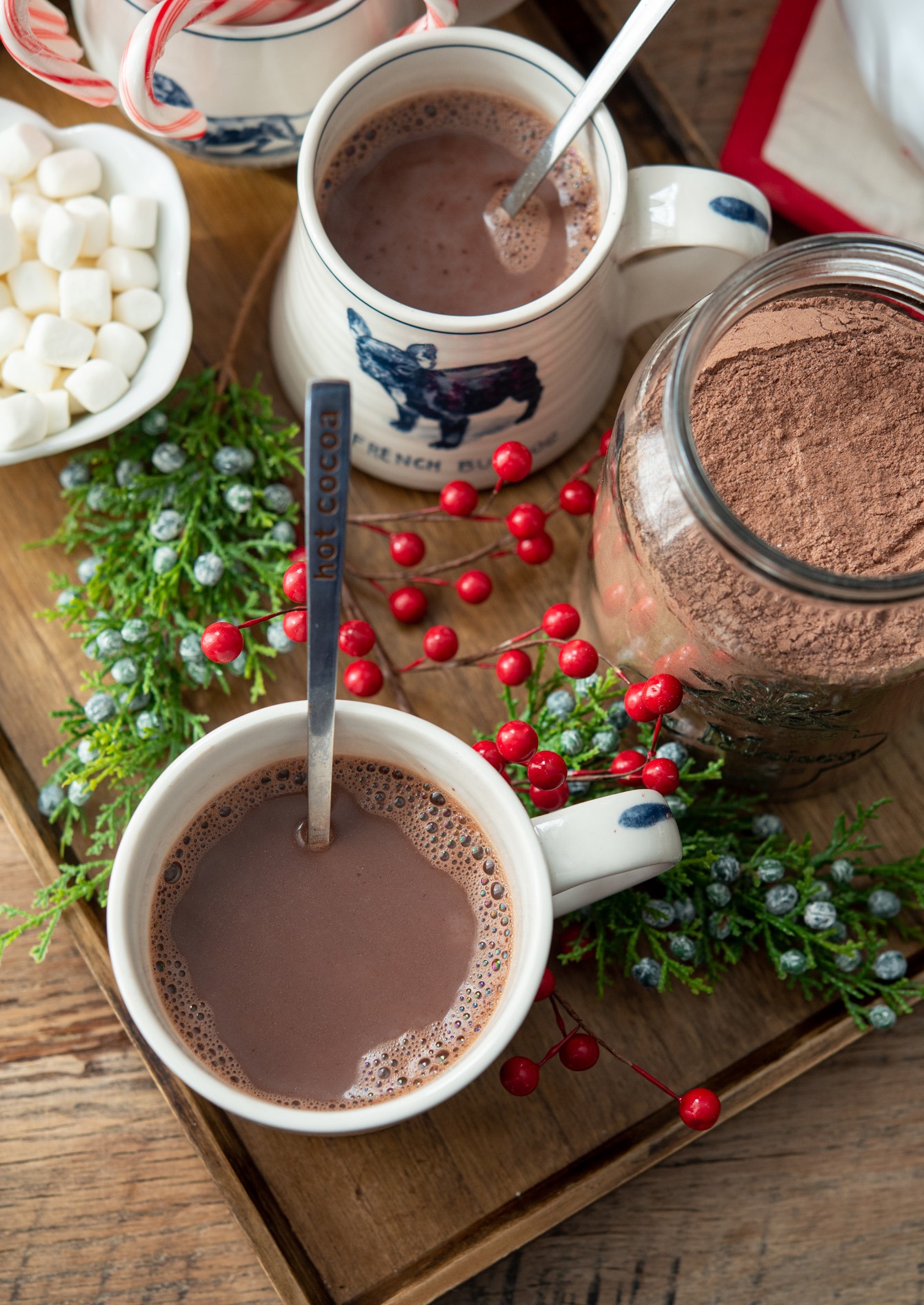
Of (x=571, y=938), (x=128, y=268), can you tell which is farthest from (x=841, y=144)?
(x=571, y=938)

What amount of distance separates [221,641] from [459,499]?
9.0 inches

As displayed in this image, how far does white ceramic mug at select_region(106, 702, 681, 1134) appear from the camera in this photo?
2.07 ft

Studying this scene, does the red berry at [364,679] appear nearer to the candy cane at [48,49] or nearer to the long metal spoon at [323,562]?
the long metal spoon at [323,562]

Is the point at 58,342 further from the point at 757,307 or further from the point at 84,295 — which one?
the point at 757,307

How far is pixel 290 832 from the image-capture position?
2.48 feet

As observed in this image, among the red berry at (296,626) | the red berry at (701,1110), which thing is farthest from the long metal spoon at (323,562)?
the red berry at (701,1110)

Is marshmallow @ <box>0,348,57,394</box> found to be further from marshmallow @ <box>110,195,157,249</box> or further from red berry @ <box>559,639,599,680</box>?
red berry @ <box>559,639,599,680</box>

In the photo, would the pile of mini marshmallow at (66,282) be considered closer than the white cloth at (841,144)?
Yes

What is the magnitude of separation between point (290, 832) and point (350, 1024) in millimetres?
Result: 130

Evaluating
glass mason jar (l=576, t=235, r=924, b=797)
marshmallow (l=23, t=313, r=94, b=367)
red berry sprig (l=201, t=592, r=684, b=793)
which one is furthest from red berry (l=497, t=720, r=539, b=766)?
marshmallow (l=23, t=313, r=94, b=367)

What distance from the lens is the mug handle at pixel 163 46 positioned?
74 cm

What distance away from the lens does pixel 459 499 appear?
0.89 metres

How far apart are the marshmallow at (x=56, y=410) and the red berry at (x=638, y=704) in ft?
1.58

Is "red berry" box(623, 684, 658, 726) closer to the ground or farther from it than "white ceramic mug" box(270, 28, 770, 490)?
closer to the ground
